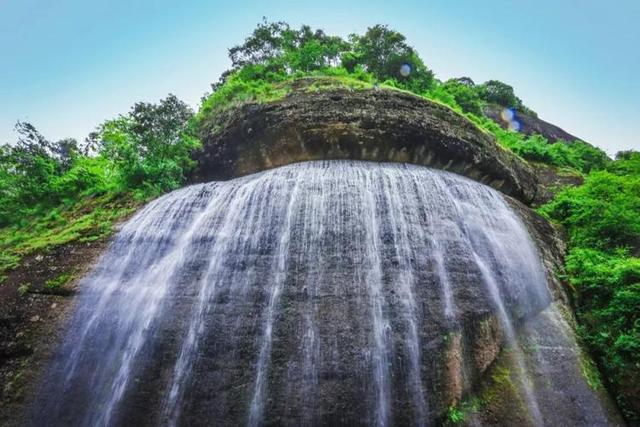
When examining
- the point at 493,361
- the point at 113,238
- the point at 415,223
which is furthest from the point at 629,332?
the point at 113,238

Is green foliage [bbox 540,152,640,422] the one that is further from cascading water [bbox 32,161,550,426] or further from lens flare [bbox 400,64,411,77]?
lens flare [bbox 400,64,411,77]

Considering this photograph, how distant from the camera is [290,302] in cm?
628

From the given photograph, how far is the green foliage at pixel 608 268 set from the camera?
626cm

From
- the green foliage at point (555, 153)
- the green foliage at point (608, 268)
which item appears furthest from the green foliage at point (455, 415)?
the green foliage at point (555, 153)

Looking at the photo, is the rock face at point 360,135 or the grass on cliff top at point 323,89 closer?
the rock face at point 360,135

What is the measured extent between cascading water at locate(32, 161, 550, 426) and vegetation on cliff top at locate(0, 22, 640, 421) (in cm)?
116

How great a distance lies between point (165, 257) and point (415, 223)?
537 centimetres

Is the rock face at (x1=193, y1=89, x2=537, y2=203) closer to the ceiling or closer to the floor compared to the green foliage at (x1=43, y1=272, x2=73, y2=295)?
closer to the ceiling

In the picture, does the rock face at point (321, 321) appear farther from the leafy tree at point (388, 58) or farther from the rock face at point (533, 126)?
the rock face at point (533, 126)

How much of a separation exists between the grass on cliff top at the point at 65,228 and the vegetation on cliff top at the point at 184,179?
0.04 meters

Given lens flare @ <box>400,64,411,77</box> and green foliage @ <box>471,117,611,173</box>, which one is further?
lens flare @ <box>400,64,411,77</box>

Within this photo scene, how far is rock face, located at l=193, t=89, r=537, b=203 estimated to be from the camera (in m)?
9.55

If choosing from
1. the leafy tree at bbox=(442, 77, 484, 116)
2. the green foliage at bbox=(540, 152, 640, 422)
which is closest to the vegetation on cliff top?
the green foliage at bbox=(540, 152, 640, 422)

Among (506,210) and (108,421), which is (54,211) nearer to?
(108,421)
